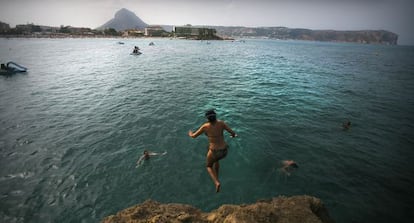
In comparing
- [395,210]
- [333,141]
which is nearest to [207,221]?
[395,210]

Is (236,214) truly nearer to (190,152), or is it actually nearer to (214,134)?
(214,134)

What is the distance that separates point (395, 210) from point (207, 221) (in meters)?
9.14

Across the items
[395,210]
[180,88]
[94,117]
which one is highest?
[180,88]

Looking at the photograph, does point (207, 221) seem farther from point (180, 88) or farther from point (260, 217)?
point (180, 88)

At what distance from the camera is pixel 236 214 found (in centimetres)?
→ 436

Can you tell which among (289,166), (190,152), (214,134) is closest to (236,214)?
(214,134)

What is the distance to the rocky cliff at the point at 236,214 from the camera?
4447mm

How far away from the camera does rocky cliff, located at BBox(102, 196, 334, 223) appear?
4.45m

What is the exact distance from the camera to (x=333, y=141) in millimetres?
13547

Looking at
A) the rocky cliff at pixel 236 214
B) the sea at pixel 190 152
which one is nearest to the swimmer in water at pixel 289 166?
the sea at pixel 190 152

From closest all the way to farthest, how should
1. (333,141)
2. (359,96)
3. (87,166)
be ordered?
(87,166), (333,141), (359,96)

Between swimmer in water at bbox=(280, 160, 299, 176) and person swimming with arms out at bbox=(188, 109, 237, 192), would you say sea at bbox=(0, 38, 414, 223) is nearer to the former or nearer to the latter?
swimmer in water at bbox=(280, 160, 299, 176)

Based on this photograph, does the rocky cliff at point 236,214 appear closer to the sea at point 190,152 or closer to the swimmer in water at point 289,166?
the sea at point 190,152

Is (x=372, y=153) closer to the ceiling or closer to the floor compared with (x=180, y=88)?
closer to the floor
